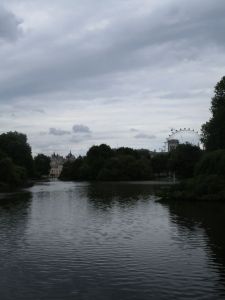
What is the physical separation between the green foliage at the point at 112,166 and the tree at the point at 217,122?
217 ft

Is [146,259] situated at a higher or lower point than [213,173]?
lower

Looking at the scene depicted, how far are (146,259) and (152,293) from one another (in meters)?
5.75

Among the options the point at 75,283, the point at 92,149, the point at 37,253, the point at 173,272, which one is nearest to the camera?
the point at 75,283

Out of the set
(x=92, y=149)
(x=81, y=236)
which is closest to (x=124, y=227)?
(x=81, y=236)

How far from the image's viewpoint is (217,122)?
75.7m

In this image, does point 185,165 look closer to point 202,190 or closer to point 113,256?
point 202,190

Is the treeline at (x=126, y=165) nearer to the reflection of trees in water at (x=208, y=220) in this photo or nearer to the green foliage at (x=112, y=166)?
the green foliage at (x=112, y=166)

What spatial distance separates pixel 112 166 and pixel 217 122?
249 ft

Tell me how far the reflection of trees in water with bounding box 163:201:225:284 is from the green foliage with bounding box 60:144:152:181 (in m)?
89.3

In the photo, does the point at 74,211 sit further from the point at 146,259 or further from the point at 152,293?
the point at 152,293

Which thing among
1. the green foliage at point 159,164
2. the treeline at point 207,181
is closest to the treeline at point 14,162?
the treeline at point 207,181

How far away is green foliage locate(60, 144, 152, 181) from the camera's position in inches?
5812

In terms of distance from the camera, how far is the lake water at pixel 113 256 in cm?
1952

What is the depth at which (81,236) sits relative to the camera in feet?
106
